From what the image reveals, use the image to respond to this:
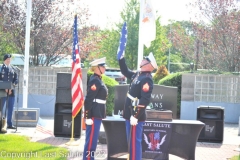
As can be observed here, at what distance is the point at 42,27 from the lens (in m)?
18.4

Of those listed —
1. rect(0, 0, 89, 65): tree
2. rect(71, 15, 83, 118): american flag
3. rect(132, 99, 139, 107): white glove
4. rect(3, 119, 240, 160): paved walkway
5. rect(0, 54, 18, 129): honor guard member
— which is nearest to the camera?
rect(132, 99, 139, 107): white glove

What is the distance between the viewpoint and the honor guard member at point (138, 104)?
27.2 ft

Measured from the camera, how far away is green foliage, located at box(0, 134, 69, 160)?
9.45 m

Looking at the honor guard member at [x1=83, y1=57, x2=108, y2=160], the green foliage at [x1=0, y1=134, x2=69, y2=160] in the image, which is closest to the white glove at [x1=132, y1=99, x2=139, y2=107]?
the honor guard member at [x1=83, y1=57, x2=108, y2=160]

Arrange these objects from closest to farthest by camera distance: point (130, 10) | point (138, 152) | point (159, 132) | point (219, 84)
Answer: point (138, 152), point (159, 132), point (219, 84), point (130, 10)

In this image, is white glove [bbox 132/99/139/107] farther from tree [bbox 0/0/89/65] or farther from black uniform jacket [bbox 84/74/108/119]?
tree [bbox 0/0/89/65]

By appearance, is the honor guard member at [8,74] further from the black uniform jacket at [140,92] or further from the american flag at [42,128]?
the black uniform jacket at [140,92]

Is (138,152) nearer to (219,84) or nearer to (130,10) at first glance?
(219,84)


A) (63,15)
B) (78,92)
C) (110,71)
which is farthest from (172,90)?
(110,71)

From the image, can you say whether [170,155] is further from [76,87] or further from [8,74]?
[8,74]

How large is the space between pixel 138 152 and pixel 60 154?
2066 mm

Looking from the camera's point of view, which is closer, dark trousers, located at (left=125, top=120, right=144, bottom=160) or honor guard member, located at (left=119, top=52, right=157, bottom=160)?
honor guard member, located at (left=119, top=52, right=157, bottom=160)

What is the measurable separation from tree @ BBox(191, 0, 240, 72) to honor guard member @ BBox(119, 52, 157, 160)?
11.1 m

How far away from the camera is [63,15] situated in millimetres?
18938
